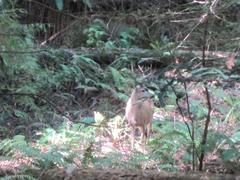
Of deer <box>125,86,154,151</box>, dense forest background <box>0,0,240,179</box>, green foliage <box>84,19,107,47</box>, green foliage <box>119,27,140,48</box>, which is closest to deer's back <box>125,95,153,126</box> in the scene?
deer <box>125,86,154,151</box>

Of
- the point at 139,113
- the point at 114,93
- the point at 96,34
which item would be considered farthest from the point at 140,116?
the point at 96,34

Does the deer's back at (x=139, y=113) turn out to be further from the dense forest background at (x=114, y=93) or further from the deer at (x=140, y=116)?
the dense forest background at (x=114, y=93)

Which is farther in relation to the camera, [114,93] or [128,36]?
[128,36]

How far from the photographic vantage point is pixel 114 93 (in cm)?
881

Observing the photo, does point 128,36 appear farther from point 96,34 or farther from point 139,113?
point 139,113

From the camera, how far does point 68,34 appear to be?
11.3 metres

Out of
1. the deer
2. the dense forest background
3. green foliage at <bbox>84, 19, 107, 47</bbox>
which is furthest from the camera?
green foliage at <bbox>84, 19, 107, 47</bbox>

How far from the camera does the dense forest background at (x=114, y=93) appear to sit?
132 inches

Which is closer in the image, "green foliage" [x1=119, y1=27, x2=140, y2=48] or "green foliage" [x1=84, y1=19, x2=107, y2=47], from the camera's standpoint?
"green foliage" [x1=84, y1=19, x2=107, y2=47]

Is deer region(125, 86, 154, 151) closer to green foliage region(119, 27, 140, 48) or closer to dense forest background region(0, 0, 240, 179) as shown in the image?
dense forest background region(0, 0, 240, 179)

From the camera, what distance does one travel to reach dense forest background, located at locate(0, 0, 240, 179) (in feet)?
11.0

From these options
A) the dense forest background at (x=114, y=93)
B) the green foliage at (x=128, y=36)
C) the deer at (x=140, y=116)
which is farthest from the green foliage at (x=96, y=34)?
the deer at (x=140, y=116)

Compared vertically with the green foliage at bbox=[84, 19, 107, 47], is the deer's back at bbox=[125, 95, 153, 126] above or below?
below

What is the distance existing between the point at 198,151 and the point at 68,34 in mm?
7846
